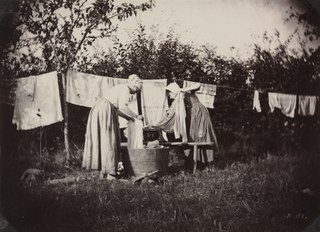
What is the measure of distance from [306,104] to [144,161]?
0.67 m

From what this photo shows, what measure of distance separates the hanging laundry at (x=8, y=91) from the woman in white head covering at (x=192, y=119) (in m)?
0.58

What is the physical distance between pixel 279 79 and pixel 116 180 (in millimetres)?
720

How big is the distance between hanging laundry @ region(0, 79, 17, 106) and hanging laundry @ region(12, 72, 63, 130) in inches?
0.6

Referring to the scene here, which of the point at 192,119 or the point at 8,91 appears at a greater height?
the point at 8,91

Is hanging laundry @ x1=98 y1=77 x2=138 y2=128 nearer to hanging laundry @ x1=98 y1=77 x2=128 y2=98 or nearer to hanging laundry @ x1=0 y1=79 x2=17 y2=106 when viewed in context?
hanging laundry @ x1=98 y1=77 x2=128 y2=98

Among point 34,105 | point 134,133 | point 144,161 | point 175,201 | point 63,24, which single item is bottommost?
point 175,201

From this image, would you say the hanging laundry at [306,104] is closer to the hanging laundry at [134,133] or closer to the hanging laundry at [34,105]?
the hanging laundry at [134,133]

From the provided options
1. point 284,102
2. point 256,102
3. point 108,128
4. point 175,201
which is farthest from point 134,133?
point 284,102

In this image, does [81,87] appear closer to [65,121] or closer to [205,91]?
[65,121]

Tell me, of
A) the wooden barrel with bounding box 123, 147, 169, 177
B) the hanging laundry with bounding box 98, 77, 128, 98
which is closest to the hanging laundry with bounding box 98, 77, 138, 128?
the hanging laundry with bounding box 98, 77, 128, 98

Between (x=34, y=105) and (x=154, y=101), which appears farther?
(x=154, y=101)

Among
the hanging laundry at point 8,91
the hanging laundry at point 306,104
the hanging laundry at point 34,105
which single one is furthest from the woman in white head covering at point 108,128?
the hanging laundry at point 306,104

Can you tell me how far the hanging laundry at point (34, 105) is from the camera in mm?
1904

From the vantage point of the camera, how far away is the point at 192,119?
2.23 meters
